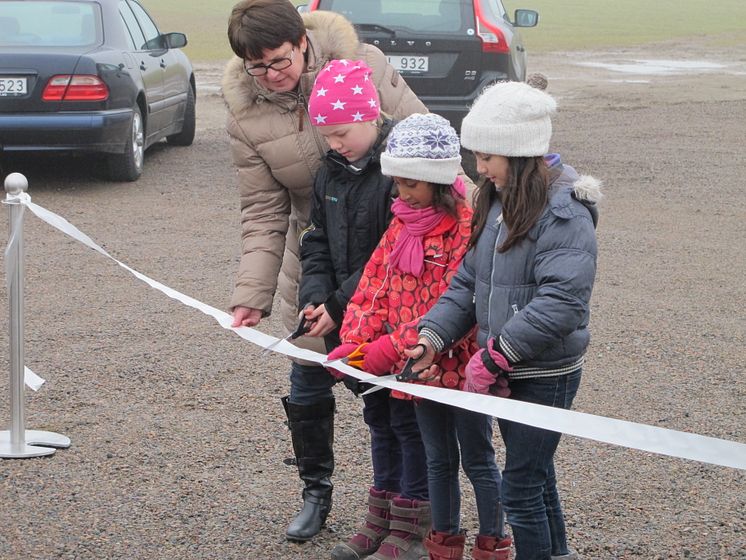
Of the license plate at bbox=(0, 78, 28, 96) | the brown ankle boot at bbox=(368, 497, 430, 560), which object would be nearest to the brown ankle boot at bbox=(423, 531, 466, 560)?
the brown ankle boot at bbox=(368, 497, 430, 560)

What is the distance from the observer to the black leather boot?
394 cm

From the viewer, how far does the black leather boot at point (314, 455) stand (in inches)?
155

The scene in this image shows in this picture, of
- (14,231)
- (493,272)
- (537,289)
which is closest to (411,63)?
(14,231)

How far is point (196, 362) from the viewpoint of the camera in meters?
5.75

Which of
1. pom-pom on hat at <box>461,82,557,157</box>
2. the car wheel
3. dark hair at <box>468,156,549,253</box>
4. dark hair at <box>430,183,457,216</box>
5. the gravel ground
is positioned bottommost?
the car wheel

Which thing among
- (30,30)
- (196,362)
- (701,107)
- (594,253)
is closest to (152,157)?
(30,30)

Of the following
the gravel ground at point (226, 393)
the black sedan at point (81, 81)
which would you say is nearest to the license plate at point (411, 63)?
the gravel ground at point (226, 393)

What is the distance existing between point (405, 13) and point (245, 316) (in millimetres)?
7559

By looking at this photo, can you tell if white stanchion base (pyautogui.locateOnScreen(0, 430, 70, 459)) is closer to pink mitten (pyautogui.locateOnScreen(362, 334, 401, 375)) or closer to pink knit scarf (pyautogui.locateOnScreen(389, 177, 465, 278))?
pink mitten (pyautogui.locateOnScreen(362, 334, 401, 375))

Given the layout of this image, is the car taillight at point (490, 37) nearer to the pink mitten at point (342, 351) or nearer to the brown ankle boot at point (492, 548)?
the pink mitten at point (342, 351)

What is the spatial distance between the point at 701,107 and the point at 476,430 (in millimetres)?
15059

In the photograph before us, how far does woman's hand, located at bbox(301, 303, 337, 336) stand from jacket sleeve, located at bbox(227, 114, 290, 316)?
0.27 meters

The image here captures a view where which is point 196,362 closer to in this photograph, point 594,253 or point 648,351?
point 648,351

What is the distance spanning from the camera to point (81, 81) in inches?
390
